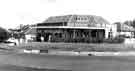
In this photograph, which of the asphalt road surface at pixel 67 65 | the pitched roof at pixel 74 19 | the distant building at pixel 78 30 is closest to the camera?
the asphalt road surface at pixel 67 65

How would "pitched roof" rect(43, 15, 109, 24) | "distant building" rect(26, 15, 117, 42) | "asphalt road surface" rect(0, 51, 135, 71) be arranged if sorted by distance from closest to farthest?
"asphalt road surface" rect(0, 51, 135, 71) → "distant building" rect(26, 15, 117, 42) → "pitched roof" rect(43, 15, 109, 24)

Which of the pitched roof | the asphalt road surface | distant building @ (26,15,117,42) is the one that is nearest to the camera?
the asphalt road surface

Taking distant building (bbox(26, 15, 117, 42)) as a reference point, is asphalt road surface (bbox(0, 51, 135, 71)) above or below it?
below

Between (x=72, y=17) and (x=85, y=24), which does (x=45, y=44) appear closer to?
(x=85, y=24)

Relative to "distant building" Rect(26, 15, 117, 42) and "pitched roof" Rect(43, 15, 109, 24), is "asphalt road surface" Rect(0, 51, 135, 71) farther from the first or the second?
"pitched roof" Rect(43, 15, 109, 24)

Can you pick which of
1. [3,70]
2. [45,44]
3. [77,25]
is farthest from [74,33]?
[3,70]

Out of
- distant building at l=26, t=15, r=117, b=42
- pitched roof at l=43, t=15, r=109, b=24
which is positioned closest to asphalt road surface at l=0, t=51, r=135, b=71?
distant building at l=26, t=15, r=117, b=42

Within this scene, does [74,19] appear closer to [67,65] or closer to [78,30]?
[78,30]

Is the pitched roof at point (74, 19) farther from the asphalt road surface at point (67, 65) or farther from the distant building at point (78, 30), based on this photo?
the asphalt road surface at point (67, 65)

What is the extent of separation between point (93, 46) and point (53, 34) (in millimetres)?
11458

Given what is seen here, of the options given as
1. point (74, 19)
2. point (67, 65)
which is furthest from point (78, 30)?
point (67, 65)

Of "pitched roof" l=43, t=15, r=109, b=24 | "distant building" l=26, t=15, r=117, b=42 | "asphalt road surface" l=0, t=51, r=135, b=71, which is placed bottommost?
"asphalt road surface" l=0, t=51, r=135, b=71

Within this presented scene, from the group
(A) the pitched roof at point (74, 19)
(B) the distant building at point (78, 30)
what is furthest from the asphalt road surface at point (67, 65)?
(A) the pitched roof at point (74, 19)

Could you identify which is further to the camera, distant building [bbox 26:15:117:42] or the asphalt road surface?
distant building [bbox 26:15:117:42]
